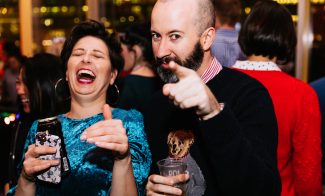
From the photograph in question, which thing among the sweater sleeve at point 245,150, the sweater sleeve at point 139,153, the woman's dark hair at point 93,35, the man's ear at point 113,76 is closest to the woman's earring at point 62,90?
the woman's dark hair at point 93,35

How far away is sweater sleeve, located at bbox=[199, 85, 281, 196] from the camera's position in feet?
3.84

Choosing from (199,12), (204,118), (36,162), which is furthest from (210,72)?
(36,162)

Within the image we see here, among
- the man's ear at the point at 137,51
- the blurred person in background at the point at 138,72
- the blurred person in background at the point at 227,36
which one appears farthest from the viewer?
the man's ear at the point at 137,51

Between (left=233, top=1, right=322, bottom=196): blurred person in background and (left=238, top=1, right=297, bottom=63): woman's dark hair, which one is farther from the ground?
(left=238, top=1, right=297, bottom=63): woman's dark hair

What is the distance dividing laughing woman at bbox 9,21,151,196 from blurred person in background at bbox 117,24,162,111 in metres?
0.96

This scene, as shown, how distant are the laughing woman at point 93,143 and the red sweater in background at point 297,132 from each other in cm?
66

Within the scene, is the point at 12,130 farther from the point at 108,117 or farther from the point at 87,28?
the point at 108,117

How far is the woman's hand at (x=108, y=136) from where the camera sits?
1.34 m

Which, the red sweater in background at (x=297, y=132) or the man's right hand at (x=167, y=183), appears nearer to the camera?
the man's right hand at (x=167, y=183)

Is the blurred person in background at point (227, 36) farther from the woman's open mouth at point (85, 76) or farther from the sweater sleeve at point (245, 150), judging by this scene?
the sweater sleeve at point (245, 150)

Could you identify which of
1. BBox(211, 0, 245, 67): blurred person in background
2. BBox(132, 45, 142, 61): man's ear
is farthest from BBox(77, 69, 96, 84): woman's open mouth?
BBox(132, 45, 142, 61): man's ear

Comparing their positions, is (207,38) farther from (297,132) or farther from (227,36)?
(227,36)

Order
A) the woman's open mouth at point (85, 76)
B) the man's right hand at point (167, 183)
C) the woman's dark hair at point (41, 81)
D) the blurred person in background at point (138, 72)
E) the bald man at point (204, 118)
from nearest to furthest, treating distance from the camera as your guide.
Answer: the bald man at point (204, 118), the man's right hand at point (167, 183), the woman's open mouth at point (85, 76), the woman's dark hair at point (41, 81), the blurred person in background at point (138, 72)

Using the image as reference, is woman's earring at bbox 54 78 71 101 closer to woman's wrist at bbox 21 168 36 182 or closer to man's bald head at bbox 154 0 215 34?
woman's wrist at bbox 21 168 36 182
